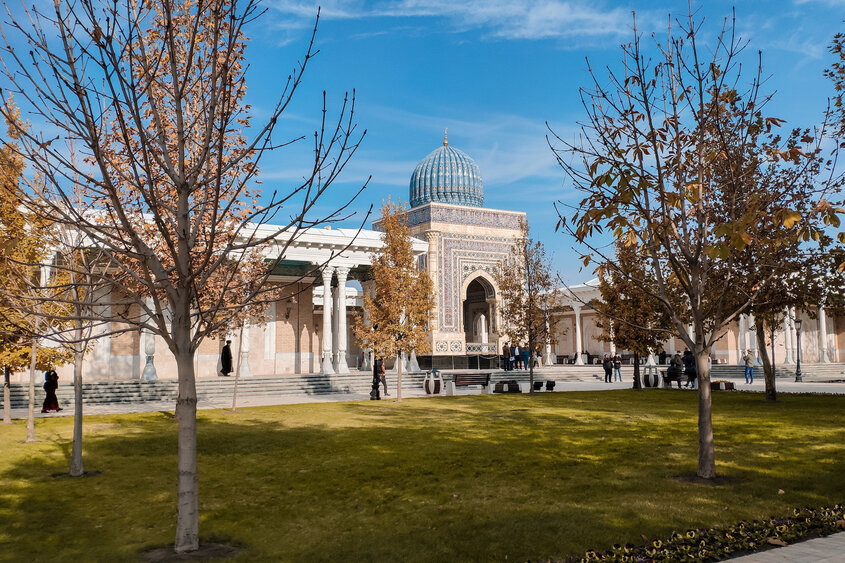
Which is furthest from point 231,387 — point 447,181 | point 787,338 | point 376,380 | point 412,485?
point 787,338

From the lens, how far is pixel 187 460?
5.54 m

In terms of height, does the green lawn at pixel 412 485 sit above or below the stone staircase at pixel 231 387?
below

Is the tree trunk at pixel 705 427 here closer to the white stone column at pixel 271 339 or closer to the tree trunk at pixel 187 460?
the tree trunk at pixel 187 460

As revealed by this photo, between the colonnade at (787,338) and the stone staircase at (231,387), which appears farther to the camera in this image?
the colonnade at (787,338)

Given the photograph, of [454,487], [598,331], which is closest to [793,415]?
[454,487]

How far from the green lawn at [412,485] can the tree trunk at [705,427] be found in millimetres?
283

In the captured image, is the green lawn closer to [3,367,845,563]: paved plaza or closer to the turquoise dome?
[3,367,845,563]: paved plaza

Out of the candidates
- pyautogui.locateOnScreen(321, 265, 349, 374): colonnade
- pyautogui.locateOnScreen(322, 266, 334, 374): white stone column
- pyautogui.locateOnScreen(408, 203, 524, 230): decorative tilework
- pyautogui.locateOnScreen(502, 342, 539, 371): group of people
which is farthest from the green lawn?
pyautogui.locateOnScreen(408, 203, 524, 230): decorative tilework

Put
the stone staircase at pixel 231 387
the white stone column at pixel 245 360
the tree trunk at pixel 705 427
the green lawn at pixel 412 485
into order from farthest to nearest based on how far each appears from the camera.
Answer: the white stone column at pixel 245 360 < the stone staircase at pixel 231 387 < the tree trunk at pixel 705 427 < the green lawn at pixel 412 485

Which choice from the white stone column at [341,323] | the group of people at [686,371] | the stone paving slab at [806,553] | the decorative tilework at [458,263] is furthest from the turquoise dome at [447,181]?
the stone paving slab at [806,553]

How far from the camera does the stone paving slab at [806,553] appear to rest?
189 inches

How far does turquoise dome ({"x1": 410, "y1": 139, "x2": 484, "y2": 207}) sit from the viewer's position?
43750 millimetres

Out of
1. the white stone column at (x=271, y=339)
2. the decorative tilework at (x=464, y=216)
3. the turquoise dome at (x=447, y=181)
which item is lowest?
the white stone column at (x=271, y=339)

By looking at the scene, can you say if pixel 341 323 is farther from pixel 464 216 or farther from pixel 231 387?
pixel 464 216
